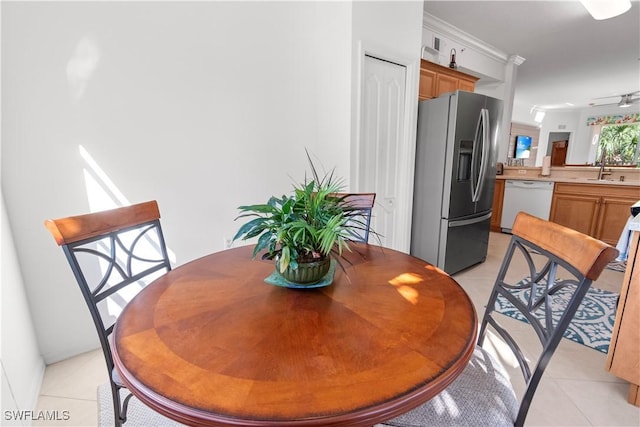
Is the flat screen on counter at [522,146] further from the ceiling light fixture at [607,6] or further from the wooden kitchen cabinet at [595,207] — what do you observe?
the ceiling light fixture at [607,6]

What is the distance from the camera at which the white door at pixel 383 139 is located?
2387mm

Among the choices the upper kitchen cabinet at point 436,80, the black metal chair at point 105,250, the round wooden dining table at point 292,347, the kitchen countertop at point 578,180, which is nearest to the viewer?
the round wooden dining table at point 292,347

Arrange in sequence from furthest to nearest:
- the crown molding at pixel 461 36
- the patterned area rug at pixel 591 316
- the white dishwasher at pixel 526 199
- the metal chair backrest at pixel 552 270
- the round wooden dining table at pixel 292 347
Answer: the white dishwasher at pixel 526 199 < the crown molding at pixel 461 36 < the patterned area rug at pixel 591 316 < the metal chair backrest at pixel 552 270 < the round wooden dining table at pixel 292 347

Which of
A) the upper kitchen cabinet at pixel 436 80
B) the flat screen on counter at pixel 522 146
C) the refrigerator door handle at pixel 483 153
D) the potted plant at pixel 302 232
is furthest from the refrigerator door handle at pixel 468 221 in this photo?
the flat screen on counter at pixel 522 146

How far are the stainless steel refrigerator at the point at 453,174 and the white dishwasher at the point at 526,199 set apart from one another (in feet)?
5.11

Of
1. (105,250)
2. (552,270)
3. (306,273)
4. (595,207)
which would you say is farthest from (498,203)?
(105,250)

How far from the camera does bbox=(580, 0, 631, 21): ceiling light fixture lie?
2.39 meters

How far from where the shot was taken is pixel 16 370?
136 centimetres

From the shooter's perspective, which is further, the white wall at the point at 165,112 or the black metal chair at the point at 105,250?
the white wall at the point at 165,112

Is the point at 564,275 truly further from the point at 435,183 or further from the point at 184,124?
the point at 184,124

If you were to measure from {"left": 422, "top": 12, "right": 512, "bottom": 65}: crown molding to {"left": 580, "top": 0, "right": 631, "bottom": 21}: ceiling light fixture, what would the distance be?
133cm

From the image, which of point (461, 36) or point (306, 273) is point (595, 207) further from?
point (306, 273)

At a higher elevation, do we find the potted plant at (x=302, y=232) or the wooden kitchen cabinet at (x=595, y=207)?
the potted plant at (x=302, y=232)

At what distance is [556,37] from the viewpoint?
377 cm
